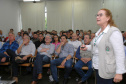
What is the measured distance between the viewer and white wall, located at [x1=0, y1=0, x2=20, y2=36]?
25.9 feet

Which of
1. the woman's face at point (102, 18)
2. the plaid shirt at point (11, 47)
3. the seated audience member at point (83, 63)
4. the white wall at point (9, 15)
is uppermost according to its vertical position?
the white wall at point (9, 15)

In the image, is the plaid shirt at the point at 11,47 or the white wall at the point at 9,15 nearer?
the plaid shirt at the point at 11,47

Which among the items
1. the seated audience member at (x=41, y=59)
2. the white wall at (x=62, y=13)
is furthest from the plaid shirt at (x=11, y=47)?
the white wall at (x=62, y=13)

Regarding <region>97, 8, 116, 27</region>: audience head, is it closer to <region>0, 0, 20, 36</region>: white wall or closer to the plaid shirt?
the plaid shirt

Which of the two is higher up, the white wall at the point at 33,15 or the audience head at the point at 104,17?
the white wall at the point at 33,15

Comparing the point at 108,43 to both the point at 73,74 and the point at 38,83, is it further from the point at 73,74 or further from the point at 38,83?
the point at 73,74

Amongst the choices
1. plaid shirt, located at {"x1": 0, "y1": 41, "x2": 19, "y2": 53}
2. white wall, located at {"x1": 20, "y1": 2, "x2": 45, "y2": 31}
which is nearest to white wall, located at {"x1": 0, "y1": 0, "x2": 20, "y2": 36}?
white wall, located at {"x1": 20, "y1": 2, "x2": 45, "y2": 31}

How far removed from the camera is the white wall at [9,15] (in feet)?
25.9

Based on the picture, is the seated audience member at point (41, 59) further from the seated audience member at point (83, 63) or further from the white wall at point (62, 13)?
the white wall at point (62, 13)

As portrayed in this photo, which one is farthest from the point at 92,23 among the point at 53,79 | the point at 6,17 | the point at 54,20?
the point at 53,79

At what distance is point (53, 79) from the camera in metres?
3.16

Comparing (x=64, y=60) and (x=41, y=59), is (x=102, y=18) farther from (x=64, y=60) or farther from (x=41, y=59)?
(x=41, y=59)

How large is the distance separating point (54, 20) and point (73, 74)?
6.08 meters

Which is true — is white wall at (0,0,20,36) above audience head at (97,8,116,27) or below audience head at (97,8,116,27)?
above
